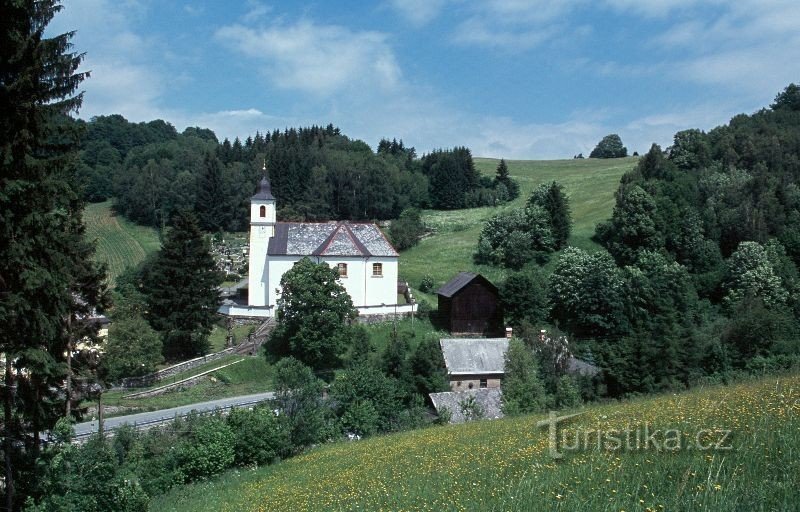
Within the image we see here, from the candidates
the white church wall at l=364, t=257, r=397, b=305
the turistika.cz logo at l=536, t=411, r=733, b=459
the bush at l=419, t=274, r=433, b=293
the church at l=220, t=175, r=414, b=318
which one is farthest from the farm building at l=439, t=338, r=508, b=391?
the turistika.cz logo at l=536, t=411, r=733, b=459

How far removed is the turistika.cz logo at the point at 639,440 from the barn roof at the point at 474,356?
27.0 m

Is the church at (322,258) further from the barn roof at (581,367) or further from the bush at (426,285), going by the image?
the barn roof at (581,367)

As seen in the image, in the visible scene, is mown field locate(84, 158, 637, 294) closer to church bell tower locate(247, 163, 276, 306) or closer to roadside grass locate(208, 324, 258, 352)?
church bell tower locate(247, 163, 276, 306)

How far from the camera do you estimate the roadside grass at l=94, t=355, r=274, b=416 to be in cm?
3484

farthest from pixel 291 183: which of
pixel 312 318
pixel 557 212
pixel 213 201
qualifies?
pixel 312 318

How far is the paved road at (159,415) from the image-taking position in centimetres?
2931

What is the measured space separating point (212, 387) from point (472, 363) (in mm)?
15526

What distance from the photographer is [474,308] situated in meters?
48.5

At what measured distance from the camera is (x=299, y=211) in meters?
84.4

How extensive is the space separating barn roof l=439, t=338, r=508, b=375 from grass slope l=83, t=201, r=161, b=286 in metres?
40.0

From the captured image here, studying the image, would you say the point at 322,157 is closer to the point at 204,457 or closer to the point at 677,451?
the point at 204,457

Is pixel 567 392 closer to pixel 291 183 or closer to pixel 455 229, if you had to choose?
pixel 455 229

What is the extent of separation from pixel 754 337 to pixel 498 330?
17425 millimetres

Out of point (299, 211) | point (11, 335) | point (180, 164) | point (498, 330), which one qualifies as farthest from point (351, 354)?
point (180, 164)
